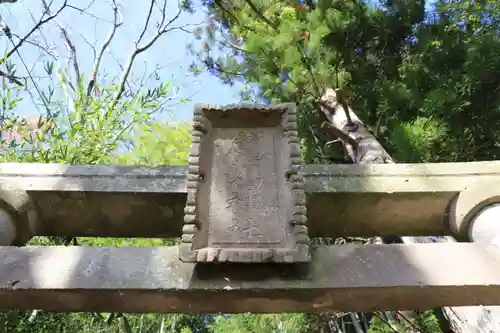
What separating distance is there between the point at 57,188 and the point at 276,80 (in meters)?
2.53

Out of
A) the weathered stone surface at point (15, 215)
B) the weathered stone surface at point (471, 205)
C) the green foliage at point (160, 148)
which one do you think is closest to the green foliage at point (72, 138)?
the weathered stone surface at point (15, 215)

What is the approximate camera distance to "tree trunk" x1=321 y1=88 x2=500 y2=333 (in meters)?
2.36

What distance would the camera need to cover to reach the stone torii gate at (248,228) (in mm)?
1701

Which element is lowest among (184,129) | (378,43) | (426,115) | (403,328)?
(403,328)

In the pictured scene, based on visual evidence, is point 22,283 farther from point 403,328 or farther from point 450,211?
point 403,328

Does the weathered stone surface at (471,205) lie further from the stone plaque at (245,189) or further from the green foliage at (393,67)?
the green foliage at (393,67)

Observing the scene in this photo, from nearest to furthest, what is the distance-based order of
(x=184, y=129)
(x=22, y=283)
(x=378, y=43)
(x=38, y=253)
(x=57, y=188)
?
(x=22, y=283) < (x=38, y=253) < (x=57, y=188) < (x=378, y=43) < (x=184, y=129)

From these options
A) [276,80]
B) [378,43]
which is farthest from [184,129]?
[378,43]

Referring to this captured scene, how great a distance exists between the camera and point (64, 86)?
5.02 metres

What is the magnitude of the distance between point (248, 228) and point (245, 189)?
0.18 metres

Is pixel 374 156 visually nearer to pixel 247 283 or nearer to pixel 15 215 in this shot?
pixel 247 283

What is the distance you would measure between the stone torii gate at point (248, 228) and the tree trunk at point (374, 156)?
1.76 ft

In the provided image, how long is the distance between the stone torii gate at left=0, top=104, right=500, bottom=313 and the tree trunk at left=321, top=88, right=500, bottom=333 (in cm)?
54

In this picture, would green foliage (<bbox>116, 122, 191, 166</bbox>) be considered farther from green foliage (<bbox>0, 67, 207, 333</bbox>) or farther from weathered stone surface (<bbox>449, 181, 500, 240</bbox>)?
weathered stone surface (<bbox>449, 181, 500, 240</bbox>)
